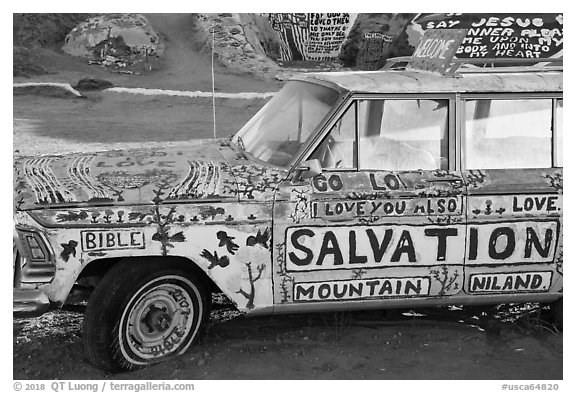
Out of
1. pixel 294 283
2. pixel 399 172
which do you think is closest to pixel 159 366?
pixel 294 283

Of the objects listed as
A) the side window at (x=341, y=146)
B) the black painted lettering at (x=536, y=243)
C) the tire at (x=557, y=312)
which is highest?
the side window at (x=341, y=146)

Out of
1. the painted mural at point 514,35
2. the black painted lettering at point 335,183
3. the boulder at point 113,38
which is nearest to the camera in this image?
the black painted lettering at point 335,183

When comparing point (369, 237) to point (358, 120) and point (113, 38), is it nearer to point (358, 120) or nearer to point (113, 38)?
point (358, 120)

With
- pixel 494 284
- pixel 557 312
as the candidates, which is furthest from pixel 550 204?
pixel 557 312

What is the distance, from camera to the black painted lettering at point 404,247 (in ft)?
15.2

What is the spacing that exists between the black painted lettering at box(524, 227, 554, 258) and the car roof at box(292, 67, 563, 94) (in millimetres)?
929

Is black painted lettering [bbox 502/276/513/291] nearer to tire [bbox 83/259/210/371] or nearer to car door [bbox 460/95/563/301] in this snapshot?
car door [bbox 460/95/563/301]

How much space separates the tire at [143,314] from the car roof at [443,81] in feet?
5.09

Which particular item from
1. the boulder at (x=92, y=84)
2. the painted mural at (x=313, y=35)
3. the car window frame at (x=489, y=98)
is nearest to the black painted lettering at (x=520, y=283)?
the car window frame at (x=489, y=98)

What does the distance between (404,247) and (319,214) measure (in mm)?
575

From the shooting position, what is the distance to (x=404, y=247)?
4633 millimetres

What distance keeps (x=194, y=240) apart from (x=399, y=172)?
52.4 inches

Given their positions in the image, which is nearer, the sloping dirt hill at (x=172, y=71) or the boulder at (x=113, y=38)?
the sloping dirt hill at (x=172, y=71)

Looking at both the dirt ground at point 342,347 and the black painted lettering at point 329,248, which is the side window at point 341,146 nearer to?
the black painted lettering at point 329,248
